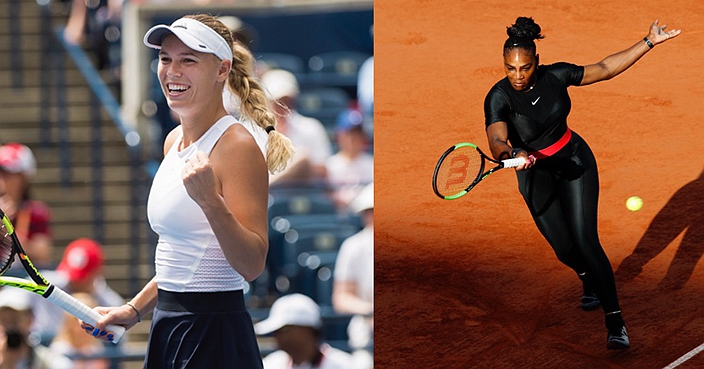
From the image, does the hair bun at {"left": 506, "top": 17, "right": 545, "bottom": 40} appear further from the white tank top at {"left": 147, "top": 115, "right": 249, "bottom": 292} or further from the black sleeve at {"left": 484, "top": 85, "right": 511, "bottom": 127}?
the white tank top at {"left": 147, "top": 115, "right": 249, "bottom": 292}

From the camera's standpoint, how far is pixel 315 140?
6953 millimetres

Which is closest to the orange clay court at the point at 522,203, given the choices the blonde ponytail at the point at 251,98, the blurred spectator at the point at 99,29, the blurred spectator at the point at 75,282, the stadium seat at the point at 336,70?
the blonde ponytail at the point at 251,98

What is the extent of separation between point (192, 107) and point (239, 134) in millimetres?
128

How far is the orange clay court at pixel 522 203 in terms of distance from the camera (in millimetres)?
2703

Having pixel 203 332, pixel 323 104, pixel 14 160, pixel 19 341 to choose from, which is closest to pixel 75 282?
pixel 19 341

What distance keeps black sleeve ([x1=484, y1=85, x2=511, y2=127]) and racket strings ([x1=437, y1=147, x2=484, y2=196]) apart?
9 cm

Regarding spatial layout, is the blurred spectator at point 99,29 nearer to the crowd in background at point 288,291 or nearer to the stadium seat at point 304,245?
the crowd in background at point 288,291

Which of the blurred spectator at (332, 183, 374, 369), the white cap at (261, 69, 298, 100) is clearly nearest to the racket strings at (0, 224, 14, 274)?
the blurred spectator at (332, 183, 374, 369)

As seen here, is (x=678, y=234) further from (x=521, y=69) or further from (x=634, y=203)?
(x=521, y=69)

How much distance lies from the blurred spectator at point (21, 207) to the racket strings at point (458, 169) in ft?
13.1

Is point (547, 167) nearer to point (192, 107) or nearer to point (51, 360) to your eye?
point (192, 107)

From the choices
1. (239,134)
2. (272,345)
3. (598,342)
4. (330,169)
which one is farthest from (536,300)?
(330,169)

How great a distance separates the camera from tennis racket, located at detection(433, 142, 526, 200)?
2721mm

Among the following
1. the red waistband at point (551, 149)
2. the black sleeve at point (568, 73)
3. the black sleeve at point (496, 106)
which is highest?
the black sleeve at point (568, 73)
